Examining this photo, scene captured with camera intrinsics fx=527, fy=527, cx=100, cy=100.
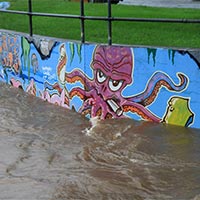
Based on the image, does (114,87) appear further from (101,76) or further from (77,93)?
(77,93)

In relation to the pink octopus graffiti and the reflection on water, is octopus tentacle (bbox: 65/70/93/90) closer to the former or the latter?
the pink octopus graffiti

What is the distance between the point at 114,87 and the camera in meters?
7.07

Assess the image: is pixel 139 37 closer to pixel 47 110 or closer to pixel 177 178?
pixel 47 110

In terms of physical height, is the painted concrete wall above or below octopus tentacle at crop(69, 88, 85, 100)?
above

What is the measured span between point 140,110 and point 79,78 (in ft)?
3.82

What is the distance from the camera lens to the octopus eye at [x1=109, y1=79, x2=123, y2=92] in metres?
7.02

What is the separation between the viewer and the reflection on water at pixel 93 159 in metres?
4.71

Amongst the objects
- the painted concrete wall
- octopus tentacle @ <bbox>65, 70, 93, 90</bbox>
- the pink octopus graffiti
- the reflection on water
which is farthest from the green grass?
the reflection on water

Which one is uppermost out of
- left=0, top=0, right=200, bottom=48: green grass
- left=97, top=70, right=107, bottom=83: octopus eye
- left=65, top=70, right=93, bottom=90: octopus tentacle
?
left=97, top=70, right=107, bottom=83: octopus eye

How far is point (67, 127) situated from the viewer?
22.6 ft

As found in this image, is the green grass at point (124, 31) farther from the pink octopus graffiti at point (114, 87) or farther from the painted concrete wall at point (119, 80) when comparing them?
the pink octopus graffiti at point (114, 87)

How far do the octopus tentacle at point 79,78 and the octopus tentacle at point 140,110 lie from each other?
696 mm

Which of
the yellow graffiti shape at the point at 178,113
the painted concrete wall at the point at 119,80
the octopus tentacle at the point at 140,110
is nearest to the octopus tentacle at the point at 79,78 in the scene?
the painted concrete wall at the point at 119,80

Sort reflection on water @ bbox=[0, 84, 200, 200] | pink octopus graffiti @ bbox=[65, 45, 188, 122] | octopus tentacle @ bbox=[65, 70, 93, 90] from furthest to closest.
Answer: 1. octopus tentacle @ bbox=[65, 70, 93, 90]
2. pink octopus graffiti @ bbox=[65, 45, 188, 122]
3. reflection on water @ bbox=[0, 84, 200, 200]
